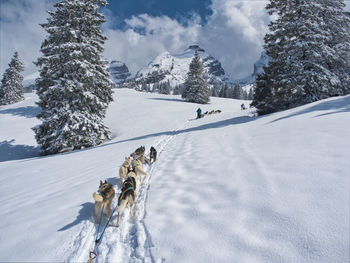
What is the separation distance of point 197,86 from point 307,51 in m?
28.4

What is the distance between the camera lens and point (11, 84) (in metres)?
40.5

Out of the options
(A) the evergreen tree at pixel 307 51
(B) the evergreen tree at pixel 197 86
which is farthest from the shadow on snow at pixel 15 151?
(B) the evergreen tree at pixel 197 86

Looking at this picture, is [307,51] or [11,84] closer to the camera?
[307,51]

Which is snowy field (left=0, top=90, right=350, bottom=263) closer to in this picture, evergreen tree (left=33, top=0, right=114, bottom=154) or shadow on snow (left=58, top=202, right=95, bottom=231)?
shadow on snow (left=58, top=202, right=95, bottom=231)

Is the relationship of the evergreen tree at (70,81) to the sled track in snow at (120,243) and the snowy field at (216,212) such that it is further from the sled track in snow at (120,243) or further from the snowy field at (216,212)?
the sled track in snow at (120,243)

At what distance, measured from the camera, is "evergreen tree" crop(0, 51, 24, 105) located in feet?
132

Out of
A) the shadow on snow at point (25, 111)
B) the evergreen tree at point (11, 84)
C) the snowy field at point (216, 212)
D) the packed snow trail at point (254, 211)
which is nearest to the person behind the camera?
the packed snow trail at point (254, 211)

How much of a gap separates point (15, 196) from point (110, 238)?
4.15 metres

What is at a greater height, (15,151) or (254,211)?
(254,211)

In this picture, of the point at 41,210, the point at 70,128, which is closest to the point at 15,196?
the point at 41,210

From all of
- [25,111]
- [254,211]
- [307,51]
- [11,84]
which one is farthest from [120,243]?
[11,84]

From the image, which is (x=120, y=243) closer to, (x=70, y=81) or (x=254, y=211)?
(x=254, y=211)

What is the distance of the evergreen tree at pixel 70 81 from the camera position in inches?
512

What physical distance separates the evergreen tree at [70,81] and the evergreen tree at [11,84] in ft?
122
